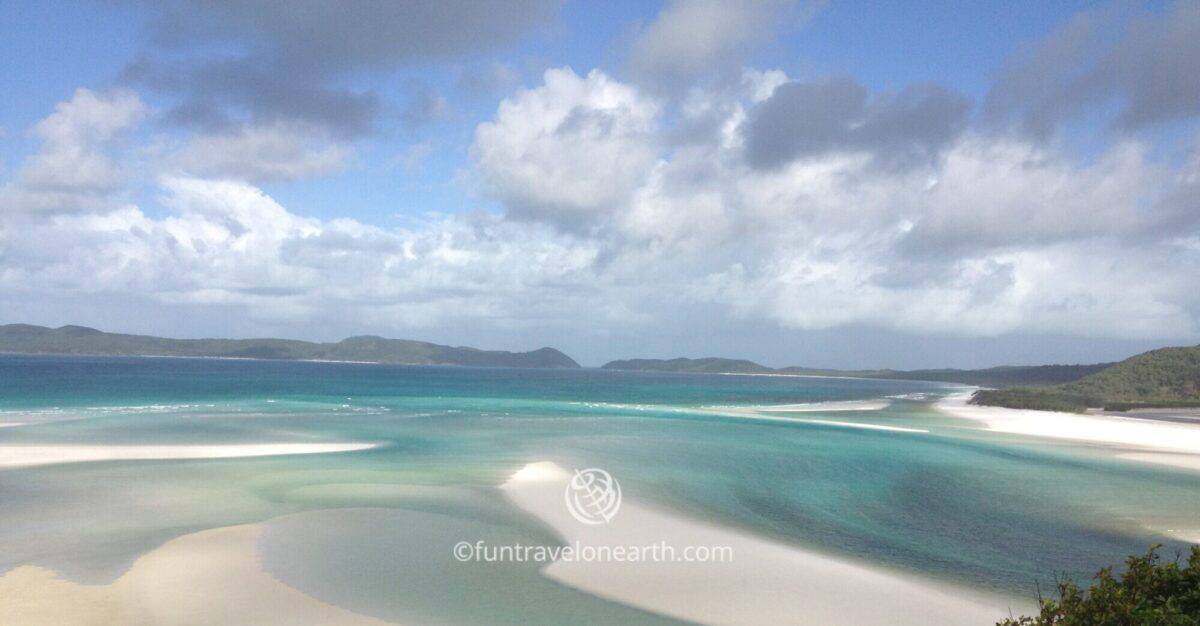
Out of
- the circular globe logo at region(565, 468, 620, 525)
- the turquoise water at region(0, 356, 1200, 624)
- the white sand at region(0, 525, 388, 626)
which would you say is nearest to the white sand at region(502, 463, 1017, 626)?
the turquoise water at region(0, 356, 1200, 624)

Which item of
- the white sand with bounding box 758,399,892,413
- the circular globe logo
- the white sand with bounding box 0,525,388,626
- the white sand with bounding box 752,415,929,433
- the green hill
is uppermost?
the green hill

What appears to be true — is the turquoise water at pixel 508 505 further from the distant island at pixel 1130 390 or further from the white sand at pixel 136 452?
the distant island at pixel 1130 390

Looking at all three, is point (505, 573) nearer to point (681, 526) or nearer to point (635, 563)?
point (635, 563)

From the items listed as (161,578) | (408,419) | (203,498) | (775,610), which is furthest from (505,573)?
(408,419)

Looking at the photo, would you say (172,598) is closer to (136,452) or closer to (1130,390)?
(136,452)

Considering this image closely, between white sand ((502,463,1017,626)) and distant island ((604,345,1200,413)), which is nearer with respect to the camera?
white sand ((502,463,1017,626))

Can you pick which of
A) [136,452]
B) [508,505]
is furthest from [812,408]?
[136,452]

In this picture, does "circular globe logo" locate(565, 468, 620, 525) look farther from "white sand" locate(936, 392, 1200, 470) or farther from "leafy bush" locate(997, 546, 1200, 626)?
"white sand" locate(936, 392, 1200, 470)
